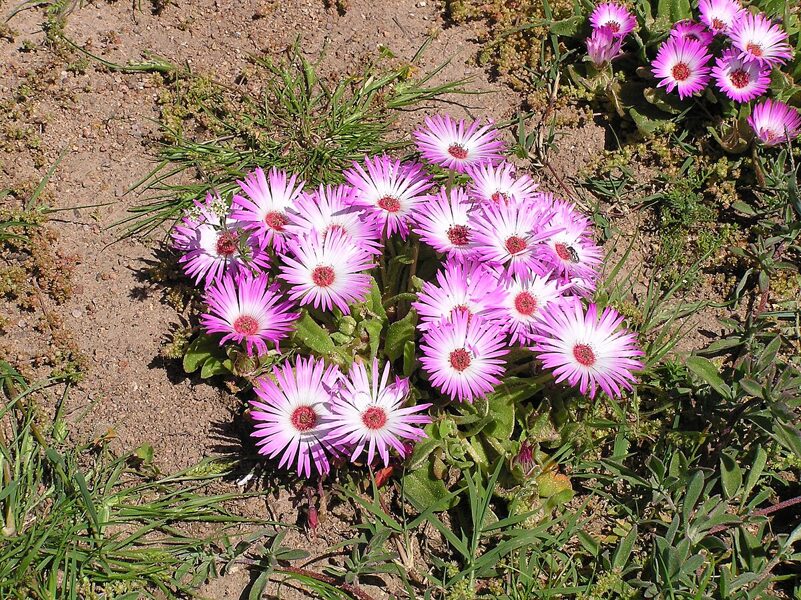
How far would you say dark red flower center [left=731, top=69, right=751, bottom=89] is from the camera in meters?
3.57

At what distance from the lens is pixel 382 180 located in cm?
280

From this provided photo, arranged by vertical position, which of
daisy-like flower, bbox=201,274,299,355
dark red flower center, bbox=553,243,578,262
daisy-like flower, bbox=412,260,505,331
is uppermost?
dark red flower center, bbox=553,243,578,262

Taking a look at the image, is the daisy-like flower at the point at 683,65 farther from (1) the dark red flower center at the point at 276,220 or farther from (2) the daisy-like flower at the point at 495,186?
(1) the dark red flower center at the point at 276,220

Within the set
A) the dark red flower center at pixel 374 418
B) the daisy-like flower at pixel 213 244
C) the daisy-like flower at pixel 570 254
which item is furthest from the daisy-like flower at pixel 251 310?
the daisy-like flower at pixel 570 254

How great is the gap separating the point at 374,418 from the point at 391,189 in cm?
88

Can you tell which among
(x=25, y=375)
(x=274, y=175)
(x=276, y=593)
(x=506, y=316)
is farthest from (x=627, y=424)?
(x=25, y=375)

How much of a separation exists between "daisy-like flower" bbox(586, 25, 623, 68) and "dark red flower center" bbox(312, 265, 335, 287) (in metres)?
1.89

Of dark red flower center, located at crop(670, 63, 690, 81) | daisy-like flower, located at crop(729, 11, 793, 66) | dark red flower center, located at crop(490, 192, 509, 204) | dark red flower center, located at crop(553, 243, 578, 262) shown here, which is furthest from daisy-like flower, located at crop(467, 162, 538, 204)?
daisy-like flower, located at crop(729, 11, 793, 66)

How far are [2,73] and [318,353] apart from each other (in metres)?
2.07

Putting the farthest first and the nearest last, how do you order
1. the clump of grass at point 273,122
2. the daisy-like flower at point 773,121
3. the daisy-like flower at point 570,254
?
1. the daisy-like flower at point 773,121
2. the clump of grass at point 273,122
3. the daisy-like flower at point 570,254

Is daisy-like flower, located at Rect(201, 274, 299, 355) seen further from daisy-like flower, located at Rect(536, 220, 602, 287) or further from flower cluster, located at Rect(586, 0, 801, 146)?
flower cluster, located at Rect(586, 0, 801, 146)

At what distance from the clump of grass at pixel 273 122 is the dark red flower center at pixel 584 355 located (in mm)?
1366

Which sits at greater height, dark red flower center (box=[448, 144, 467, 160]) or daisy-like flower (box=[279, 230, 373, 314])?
dark red flower center (box=[448, 144, 467, 160])

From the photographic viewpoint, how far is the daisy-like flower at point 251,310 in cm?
255
